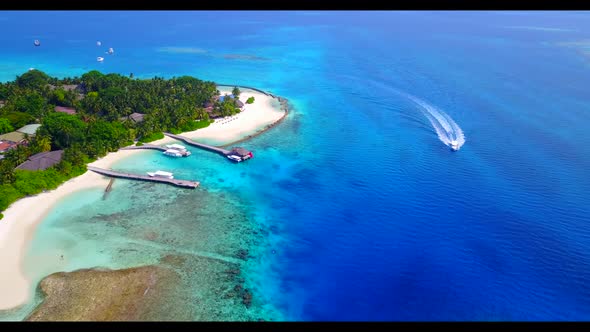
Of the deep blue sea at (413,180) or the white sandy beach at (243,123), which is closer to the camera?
the deep blue sea at (413,180)

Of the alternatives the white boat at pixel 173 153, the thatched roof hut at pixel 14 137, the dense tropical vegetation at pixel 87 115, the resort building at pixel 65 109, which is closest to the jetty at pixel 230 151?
the white boat at pixel 173 153

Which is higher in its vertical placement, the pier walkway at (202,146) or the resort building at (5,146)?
the pier walkway at (202,146)

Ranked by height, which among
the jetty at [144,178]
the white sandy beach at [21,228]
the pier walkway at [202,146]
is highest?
the pier walkway at [202,146]

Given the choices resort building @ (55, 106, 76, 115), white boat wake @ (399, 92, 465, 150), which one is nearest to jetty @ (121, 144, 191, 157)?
resort building @ (55, 106, 76, 115)

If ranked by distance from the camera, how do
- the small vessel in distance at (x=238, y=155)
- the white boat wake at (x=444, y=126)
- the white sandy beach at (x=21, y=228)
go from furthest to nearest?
the white boat wake at (x=444, y=126) < the small vessel in distance at (x=238, y=155) < the white sandy beach at (x=21, y=228)

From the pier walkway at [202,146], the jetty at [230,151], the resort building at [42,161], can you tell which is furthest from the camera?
the pier walkway at [202,146]

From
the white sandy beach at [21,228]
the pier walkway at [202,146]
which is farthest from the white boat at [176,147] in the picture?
the white sandy beach at [21,228]

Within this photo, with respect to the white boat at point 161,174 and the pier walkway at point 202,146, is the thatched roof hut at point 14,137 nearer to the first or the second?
the pier walkway at point 202,146

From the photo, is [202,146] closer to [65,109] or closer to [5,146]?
[5,146]
